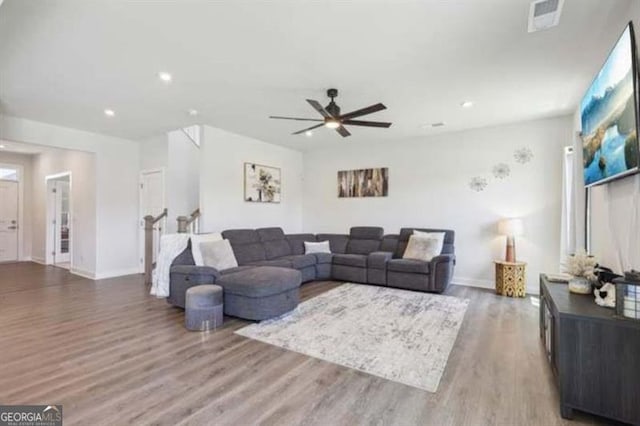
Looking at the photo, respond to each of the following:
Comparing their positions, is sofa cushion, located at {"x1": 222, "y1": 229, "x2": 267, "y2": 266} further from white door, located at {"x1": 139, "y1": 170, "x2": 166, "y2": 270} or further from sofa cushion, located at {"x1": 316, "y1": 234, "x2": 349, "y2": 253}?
white door, located at {"x1": 139, "y1": 170, "x2": 166, "y2": 270}

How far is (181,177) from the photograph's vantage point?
20.0ft

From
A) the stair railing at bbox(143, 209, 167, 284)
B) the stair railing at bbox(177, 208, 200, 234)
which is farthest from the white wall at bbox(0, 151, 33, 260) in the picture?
the stair railing at bbox(177, 208, 200, 234)

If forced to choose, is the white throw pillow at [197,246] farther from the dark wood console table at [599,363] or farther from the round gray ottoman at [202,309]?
the dark wood console table at [599,363]

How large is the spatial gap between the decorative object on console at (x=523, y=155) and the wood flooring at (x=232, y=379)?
2.58 metres

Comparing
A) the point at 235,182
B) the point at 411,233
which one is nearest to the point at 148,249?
the point at 235,182

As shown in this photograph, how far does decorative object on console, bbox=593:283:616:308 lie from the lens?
6.62 ft

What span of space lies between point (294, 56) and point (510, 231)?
398cm

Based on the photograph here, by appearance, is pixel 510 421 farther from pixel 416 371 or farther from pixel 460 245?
pixel 460 245

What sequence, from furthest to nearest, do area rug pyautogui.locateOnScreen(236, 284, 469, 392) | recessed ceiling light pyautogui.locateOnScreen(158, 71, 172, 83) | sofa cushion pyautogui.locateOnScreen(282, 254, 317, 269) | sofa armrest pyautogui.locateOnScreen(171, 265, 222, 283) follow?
sofa cushion pyautogui.locateOnScreen(282, 254, 317, 269)
sofa armrest pyautogui.locateOnScreen(171, 265, 222, 283)
recessed ceiling light pyautogui.locateOnScreen(158, 71, 172, 83)
area rug pyautogui.locateOnScreen(236, 284, 469, 392)

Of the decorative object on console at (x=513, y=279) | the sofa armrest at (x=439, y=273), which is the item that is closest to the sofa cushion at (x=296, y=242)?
the sofa armrest at (x=439, y=273)

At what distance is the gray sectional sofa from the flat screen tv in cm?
256

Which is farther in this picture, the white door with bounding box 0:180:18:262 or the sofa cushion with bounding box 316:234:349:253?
the white door with bounding box 0:180:18:262

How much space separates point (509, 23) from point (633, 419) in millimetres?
2710

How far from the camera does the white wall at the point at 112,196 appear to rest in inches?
224
